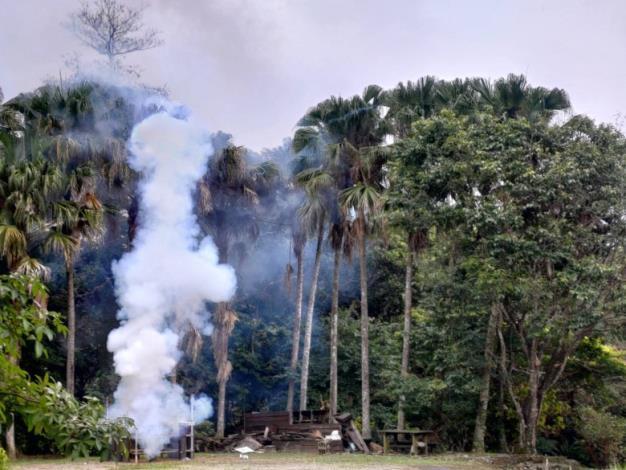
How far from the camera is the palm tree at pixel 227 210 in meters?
26.6

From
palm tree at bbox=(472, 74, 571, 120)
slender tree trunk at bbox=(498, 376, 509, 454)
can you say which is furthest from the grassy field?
palm tree at bbox=(472, 74, 571, 120)

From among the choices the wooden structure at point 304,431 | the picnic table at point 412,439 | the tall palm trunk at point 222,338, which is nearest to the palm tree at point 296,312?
the wooden structure at point 304,431

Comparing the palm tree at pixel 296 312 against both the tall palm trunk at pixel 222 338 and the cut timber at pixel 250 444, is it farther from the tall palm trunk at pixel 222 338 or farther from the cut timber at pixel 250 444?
the cut timber at pixel 250 444

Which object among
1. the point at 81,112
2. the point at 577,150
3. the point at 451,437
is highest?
the point at 81,112

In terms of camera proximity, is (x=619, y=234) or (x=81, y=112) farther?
(x=81, y=112)

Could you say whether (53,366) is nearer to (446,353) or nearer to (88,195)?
(88,195)

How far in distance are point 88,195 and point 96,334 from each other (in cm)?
721

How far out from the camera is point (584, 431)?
76.7 ft

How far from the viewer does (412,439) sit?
2361 cm

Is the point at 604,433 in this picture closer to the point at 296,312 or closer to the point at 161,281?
the point at 296,312

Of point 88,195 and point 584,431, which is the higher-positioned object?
point 88,195

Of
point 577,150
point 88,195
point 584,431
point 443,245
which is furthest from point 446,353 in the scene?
point 88,195

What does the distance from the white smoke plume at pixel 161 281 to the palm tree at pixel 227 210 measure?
3.69 ft

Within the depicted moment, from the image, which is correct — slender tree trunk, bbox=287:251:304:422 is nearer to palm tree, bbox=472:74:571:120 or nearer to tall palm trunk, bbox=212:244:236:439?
tall palm trunk, bbox=212:244:236:439
